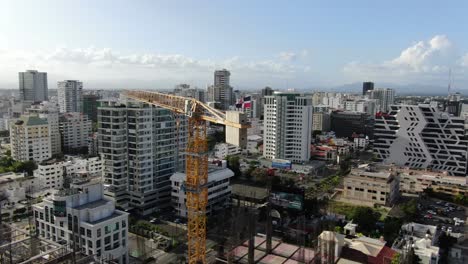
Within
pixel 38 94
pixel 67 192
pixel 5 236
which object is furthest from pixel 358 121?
pixel 38 94

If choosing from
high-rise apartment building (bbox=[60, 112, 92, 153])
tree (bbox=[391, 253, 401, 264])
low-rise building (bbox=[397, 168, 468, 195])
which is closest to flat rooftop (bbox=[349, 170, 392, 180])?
low-rise building (bbox=[397, 168, 468, 195])

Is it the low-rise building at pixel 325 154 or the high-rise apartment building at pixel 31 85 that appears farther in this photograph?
the high-rise apartment building at pixel 31 85

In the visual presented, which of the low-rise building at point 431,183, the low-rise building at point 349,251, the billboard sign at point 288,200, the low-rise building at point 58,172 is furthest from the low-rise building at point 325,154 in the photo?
the low-rise building at point 349,251

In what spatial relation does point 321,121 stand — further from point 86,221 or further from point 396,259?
point 86,221

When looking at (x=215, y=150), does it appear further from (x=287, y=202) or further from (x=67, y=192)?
(x=67, y=192)

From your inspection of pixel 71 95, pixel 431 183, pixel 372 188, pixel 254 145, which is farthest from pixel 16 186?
Result: pixel 71 95

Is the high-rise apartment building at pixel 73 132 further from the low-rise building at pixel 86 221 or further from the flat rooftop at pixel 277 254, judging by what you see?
the flat rooftop at pixel 277 254

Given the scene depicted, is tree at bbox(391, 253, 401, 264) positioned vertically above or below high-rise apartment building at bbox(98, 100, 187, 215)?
below

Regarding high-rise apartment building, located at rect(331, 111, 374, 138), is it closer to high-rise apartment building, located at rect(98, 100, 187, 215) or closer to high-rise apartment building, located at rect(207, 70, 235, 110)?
high-rise apartment building, located at rect(207, 70, 235, 110)
